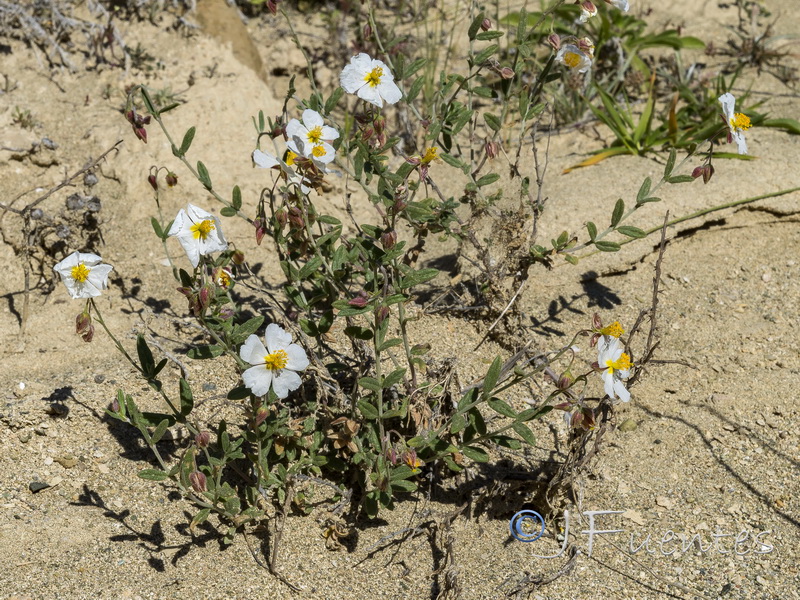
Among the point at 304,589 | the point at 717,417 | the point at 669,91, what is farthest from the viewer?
the point at 669,91

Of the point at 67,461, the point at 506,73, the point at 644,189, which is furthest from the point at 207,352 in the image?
the point at 644,189

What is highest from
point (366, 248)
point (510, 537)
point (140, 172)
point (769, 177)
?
point (366, 248)

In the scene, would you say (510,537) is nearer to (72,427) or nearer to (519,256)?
(519,256)

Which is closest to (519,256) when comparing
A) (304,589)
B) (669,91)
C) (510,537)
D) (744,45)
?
(510,537)

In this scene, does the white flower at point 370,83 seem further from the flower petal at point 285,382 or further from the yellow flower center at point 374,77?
the flower petal at point 285,382

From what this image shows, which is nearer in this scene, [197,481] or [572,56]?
[197,481]

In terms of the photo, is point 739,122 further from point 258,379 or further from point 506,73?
point 258,379
